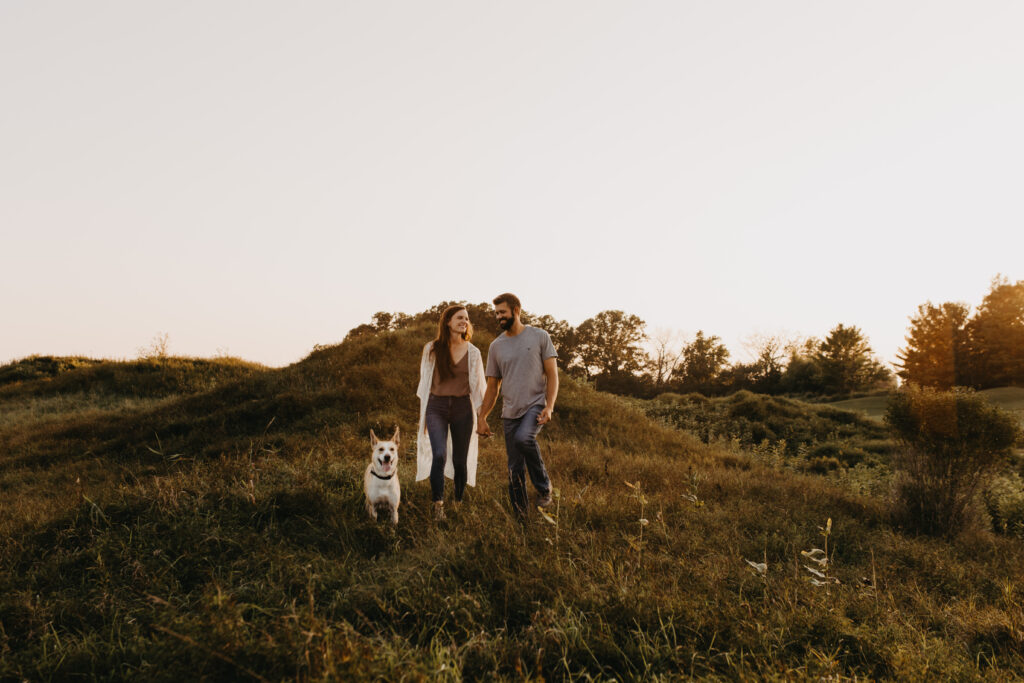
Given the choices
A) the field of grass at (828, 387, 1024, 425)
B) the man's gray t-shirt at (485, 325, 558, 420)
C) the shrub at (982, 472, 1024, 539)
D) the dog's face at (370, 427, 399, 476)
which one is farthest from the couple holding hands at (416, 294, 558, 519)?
the field of grass at (828, 387, 1024, 425)

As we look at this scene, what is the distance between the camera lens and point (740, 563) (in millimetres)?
5164

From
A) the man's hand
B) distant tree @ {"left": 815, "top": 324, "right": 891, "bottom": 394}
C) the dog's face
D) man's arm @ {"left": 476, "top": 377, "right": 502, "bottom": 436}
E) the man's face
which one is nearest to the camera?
the dog's face

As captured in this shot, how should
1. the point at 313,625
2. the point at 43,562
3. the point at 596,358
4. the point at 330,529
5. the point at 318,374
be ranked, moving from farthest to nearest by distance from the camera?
the point at 596,358 < the point at 318,374 < the point at 330,529 < the point at 43,562 < the point at 313,625

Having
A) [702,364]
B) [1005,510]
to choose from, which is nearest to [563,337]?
[702,364]

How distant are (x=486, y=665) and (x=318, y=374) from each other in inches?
→ 580

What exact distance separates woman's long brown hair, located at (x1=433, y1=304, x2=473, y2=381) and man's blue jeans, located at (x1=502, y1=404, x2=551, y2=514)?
948 mm

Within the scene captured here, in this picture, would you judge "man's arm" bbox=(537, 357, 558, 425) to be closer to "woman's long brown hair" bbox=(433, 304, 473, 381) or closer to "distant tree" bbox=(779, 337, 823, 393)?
"woman's long brown hair" bbox=(433, 304, 473, 381)

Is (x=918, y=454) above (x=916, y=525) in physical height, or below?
above

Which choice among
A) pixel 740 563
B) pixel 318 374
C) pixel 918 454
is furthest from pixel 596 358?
pixel 740 563

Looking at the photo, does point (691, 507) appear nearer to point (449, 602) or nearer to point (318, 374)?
point (449, 602)

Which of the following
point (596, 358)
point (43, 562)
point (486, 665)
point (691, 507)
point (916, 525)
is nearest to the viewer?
point (486, 665)

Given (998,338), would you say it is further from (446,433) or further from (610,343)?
(446,433)

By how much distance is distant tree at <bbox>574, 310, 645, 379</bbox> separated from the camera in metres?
53.6

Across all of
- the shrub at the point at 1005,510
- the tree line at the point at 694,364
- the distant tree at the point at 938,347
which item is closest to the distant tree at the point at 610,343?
the tree line at the point at 694,364
